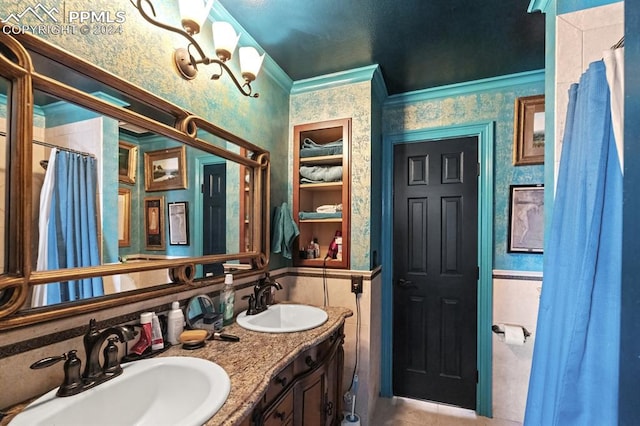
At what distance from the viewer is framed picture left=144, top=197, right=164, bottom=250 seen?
3.50ft

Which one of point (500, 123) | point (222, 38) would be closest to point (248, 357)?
point (222, 38)

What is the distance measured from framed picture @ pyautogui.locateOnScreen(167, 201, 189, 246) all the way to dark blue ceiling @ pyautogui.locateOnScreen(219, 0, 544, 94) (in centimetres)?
101

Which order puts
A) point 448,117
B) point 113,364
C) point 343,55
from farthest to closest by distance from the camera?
1. point 448,117
2. point 343,55
3. point 113,364

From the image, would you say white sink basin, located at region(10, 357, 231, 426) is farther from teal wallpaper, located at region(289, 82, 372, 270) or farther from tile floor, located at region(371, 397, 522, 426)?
tile floor, located at region(371, 397, 522, 426)

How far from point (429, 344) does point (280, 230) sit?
1509 mm

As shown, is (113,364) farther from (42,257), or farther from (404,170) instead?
(404,170)

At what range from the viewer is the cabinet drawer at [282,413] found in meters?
0.92

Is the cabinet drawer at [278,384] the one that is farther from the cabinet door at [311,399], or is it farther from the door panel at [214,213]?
the door panel at [214,213]

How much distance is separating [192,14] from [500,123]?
6.80 ft

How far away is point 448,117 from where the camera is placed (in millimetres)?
2176

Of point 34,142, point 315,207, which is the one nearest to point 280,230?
point 315,207

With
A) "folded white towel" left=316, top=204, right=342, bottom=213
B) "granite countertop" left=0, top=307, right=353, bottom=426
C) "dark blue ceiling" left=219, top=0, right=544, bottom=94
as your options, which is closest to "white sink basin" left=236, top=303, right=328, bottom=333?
"granite countertop" left=0, top=307, right=353, bottom=426

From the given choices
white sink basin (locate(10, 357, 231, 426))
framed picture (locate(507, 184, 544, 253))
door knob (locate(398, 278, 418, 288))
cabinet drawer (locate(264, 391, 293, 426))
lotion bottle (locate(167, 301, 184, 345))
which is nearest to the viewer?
white sink basin (locate(10, 357, 231, 426))

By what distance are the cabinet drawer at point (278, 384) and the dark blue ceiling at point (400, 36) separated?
1.63 m
